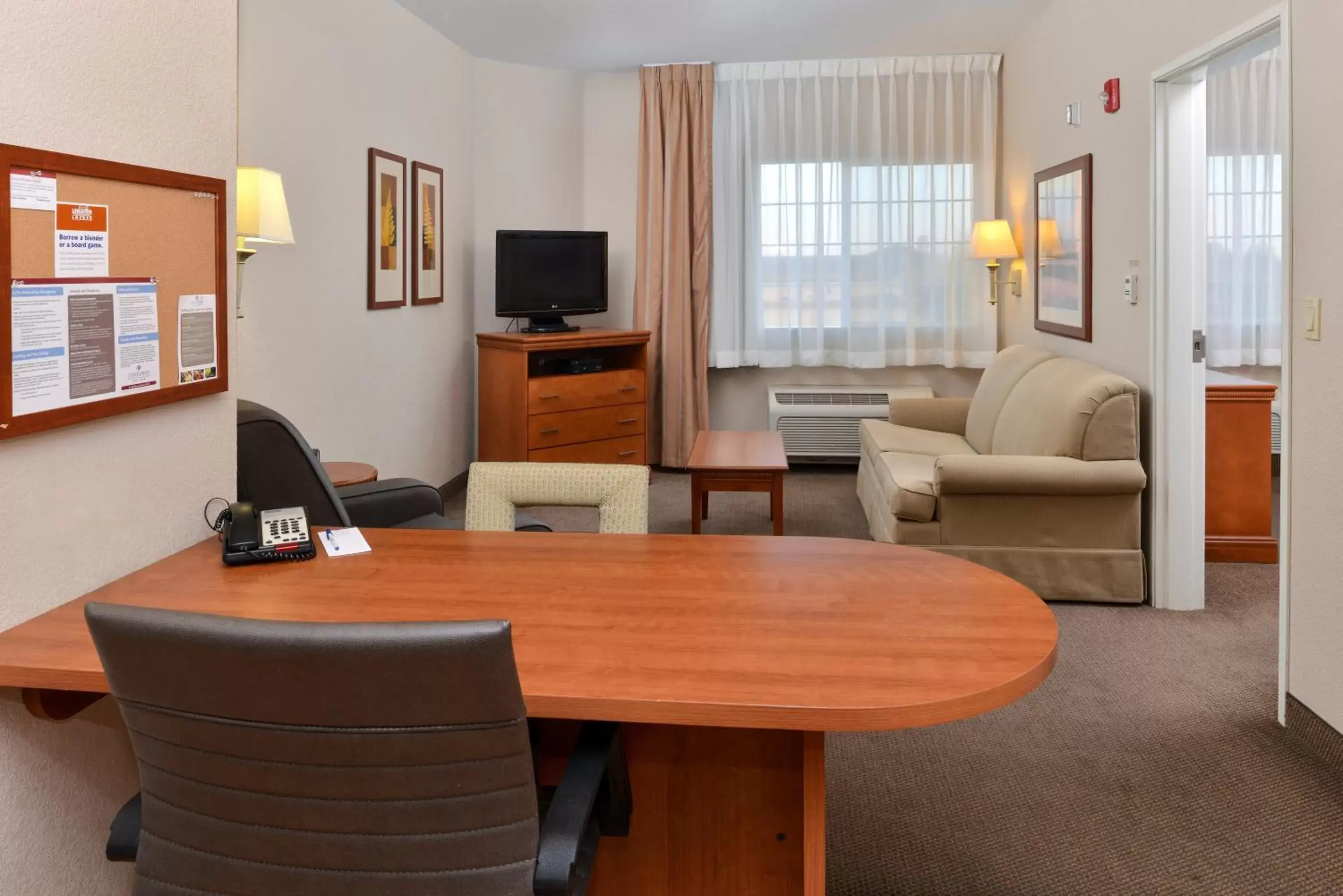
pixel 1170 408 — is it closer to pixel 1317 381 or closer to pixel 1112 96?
pixel 1317 381

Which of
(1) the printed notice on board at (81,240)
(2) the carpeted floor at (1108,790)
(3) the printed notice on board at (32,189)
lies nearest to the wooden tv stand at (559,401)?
(2) the carpeted floor at (1108,790)

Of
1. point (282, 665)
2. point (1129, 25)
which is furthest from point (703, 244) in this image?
point (282, 665)

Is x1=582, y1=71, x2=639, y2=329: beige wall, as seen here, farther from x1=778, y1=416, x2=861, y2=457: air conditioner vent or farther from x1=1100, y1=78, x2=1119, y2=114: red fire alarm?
x1=1100, y1=78, x2=1119, y2=114: red fire alarm

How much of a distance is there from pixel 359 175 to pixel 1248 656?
4.02 m

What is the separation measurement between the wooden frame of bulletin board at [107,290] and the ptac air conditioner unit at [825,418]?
4990 mm

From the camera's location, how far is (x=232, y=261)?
2078 mm

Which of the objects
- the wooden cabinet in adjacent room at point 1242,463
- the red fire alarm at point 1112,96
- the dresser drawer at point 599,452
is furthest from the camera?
the dresser drawer at point 599,452

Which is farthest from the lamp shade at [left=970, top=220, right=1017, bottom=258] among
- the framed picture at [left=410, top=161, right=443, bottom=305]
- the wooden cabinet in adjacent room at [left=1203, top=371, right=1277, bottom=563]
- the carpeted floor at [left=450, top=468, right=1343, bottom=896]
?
the framed picture at [left=410, top=161, right=443, bottom=305]

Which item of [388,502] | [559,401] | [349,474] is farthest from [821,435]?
[388,502]

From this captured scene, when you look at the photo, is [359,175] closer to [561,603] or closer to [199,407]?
[199,407]

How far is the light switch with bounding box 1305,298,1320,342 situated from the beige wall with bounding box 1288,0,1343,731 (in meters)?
0.02

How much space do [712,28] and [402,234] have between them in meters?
2.01

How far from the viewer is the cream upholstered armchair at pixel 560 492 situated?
91.7 inches

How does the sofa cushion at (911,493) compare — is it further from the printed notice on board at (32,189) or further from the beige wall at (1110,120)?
the printed notice on board at (32,189)
